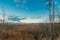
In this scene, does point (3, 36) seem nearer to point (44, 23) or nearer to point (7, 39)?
point (7, 39)

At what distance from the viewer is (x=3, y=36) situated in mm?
5867

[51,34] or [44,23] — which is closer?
[51,34]

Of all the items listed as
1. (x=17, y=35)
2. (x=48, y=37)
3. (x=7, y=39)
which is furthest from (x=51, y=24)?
(x=7, y=39)

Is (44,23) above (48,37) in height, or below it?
above

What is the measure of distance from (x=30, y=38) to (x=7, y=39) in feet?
2.93

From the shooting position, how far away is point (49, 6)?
5645 millimetres

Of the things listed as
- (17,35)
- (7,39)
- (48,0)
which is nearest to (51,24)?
(48,0)

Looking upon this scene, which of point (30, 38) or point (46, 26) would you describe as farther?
point (46, 26)

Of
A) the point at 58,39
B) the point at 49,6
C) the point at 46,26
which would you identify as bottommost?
the point at 58,39

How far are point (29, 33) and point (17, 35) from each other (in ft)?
1.53

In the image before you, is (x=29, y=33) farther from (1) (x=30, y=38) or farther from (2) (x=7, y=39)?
(2) (x=7, y=39)

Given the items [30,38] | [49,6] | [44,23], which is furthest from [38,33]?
[49,6]

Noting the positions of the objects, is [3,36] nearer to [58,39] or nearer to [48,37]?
[48,37]

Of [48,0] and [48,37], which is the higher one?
[48,0]
